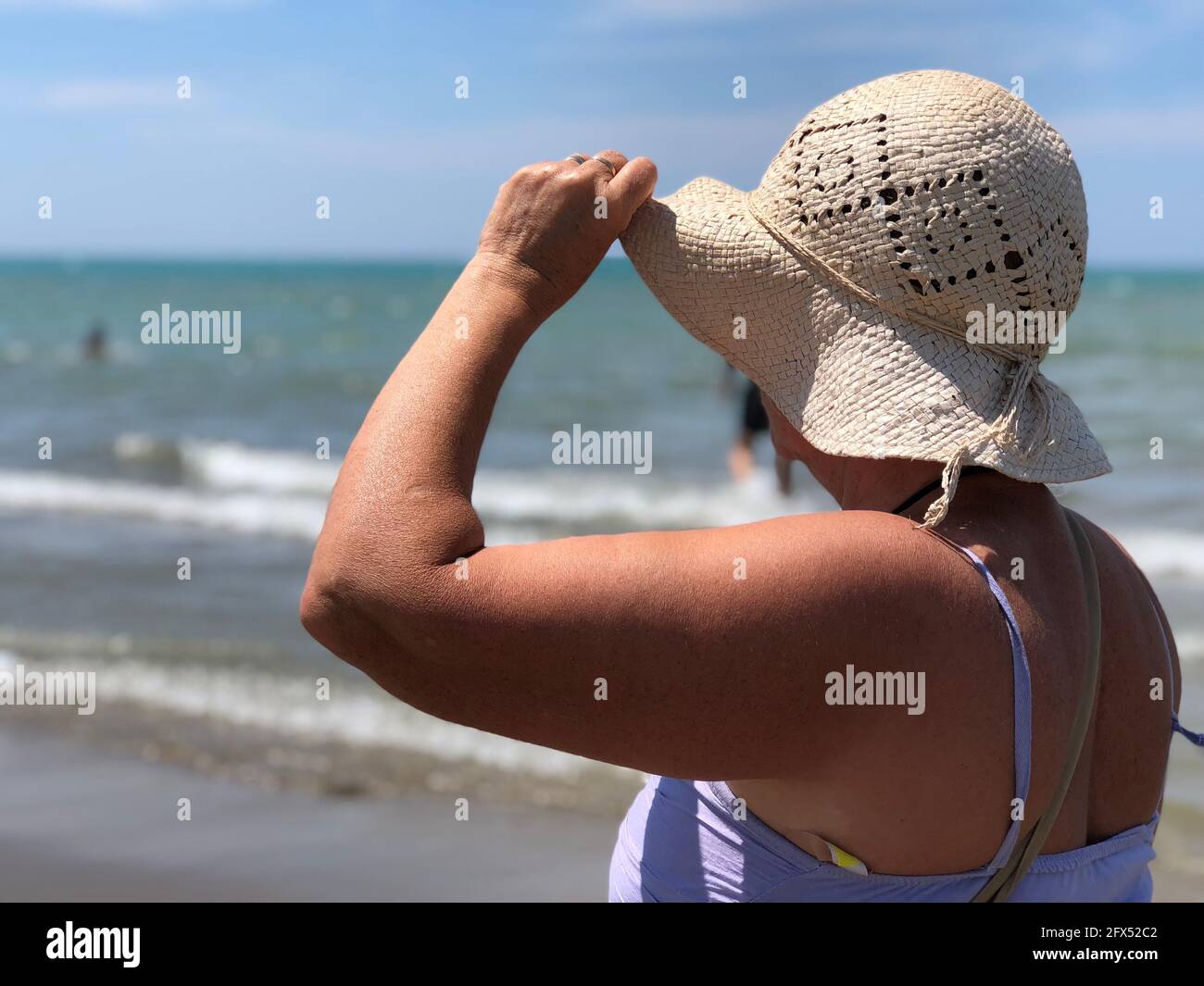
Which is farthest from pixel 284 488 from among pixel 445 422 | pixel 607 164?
pixel 445 422

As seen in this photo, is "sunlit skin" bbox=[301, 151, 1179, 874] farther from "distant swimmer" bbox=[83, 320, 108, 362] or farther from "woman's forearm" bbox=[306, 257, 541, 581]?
"distant swimmer" bbox=[83, 320, 108, 362]

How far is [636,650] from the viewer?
1192 mm

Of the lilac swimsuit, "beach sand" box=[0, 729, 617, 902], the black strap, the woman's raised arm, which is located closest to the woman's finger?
the woman's raised arm

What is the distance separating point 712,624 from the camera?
1.19m

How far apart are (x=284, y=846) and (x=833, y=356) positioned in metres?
3.73

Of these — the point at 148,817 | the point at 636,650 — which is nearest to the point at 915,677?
the point at 636,650

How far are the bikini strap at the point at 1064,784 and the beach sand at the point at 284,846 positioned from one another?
117 inches

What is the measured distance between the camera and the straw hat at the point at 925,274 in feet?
4.42

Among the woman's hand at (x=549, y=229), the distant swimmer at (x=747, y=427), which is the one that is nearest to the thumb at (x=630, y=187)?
the woman's hand at (x=549, y=229)

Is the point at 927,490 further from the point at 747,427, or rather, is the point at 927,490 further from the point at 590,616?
the point at 747,427

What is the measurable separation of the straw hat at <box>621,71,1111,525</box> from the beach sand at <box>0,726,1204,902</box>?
3.14 metres

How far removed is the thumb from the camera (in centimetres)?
148

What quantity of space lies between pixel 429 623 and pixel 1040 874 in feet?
2.56

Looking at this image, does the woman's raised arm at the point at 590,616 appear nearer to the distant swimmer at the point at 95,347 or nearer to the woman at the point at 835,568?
the woman at the point at 835,568
